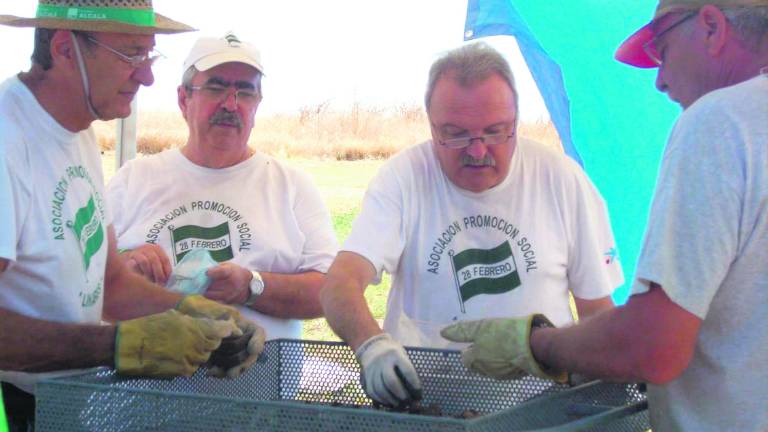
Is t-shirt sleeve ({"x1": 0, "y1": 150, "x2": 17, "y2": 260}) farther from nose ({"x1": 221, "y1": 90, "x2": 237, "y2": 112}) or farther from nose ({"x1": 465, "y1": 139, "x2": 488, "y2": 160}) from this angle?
nose ({"x1": 221, "y1": 90, "x2": 237, "y2": 112})

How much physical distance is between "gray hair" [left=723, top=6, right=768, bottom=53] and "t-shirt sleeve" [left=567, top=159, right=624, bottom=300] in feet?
3.84

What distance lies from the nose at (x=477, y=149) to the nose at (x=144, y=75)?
3.07ft

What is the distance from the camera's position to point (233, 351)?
2.21m

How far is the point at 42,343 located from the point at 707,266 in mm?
1414

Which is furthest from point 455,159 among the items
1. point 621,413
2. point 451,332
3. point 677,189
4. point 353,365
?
point 677,189

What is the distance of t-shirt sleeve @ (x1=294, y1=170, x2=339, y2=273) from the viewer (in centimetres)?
339

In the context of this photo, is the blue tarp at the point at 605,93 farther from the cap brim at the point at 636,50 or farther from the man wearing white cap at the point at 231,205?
the cap brim at the point at 636,50

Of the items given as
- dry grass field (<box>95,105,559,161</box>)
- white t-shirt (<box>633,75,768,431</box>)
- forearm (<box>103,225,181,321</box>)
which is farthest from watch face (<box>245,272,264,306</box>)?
dry grass field (<box>95,105,559,161</box>)

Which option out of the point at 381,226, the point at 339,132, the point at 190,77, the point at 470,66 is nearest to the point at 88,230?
the point at 381,226

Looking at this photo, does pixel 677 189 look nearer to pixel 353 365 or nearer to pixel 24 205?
pixel 353 365

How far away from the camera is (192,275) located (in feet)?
9.53

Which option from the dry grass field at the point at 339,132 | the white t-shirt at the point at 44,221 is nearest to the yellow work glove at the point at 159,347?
the white t-shirt at the point at 44,221

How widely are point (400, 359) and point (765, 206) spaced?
0.84m

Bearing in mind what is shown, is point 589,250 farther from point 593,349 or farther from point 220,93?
point 220,93
